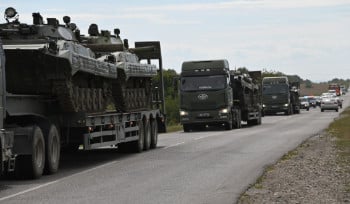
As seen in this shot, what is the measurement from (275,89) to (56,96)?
49.7 metres

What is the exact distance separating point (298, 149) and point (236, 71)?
19897 millimetres

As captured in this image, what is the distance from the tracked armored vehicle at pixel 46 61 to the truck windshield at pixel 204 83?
1945cm

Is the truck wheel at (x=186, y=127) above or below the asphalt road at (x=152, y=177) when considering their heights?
above

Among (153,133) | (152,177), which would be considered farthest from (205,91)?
(152,177)

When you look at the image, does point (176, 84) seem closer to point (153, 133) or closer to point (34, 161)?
A: point (153, 133)

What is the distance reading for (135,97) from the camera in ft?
79.7

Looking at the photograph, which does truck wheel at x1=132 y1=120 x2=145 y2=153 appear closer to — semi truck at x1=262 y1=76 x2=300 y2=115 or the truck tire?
the truck tire

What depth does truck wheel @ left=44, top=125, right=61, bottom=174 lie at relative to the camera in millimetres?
16391

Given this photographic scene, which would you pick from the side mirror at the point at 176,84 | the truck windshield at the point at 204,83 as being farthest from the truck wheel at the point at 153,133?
the truck windshield at the point at 204,83

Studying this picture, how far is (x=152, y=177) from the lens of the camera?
15.9 m

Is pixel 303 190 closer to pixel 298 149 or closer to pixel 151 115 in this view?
pixel 298 149

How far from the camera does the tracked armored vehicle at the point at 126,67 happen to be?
2209 cm

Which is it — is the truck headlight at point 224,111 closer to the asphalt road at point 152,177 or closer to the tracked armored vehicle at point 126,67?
the tracked armored vehicle at point 126,67

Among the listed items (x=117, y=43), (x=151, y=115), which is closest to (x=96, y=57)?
(x=117, y=43)
